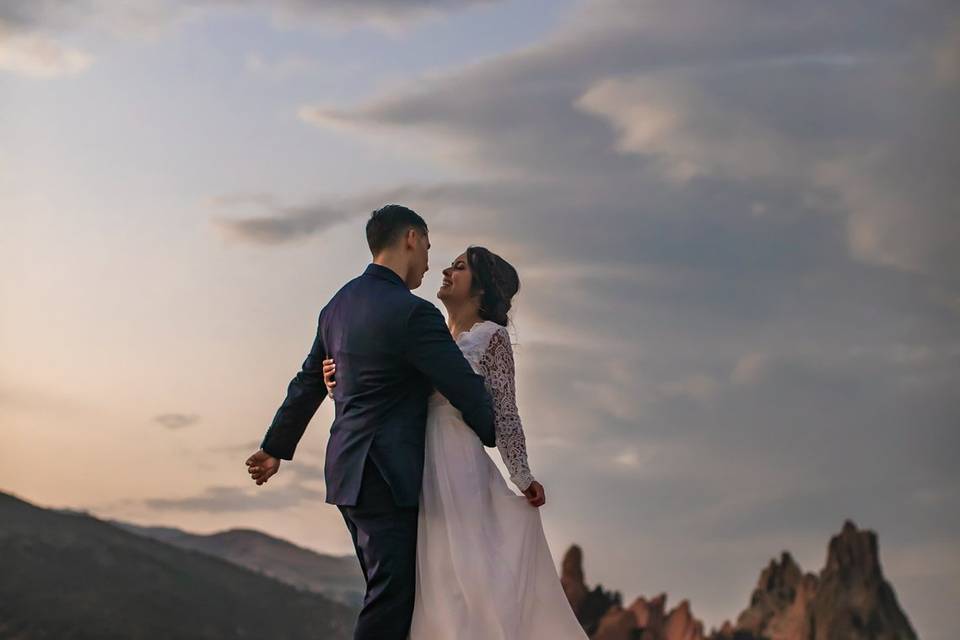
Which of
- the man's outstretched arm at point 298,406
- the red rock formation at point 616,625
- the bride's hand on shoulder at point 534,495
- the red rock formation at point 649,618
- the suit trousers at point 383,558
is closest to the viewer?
the suit trousers at point 383,558

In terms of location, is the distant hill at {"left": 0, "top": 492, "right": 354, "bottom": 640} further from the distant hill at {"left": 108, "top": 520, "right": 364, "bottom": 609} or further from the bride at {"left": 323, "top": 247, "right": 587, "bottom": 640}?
the bride at {"left": 323, "top": 247, "right": 587, "bottom": 640}

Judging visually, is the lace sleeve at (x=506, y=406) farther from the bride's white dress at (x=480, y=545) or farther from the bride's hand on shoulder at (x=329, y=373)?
the bride's hand on shoulder at (x=329, y=373)

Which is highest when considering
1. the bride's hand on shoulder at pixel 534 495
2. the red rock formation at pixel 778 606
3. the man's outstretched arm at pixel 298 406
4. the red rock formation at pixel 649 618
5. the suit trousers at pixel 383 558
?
the red rock formation at pixel 778 606

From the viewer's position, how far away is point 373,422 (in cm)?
431

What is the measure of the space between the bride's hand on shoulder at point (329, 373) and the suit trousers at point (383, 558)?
345 millimetres

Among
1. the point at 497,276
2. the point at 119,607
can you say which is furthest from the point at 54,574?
the point at 497,276

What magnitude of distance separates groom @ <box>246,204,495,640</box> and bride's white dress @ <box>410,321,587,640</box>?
5 centimetres

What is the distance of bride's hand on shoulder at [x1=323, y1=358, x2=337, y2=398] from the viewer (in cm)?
450

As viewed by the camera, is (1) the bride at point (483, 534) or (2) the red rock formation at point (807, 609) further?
(2) the red rock formation at point (807, 609)

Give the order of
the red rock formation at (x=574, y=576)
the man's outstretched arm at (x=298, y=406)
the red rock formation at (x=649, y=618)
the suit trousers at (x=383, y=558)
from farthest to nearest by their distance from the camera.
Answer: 1. the red rock formation at (x=649, y=618)
2. the red rock formation at (x=574, y=576)
3. the man's outstretched arm at (x=298, y=406)
4. the suit trousers at (x=383, y=558)

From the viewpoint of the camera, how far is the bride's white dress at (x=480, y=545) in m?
4.29

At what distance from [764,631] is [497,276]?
3424cm

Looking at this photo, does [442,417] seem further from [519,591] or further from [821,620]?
[821,620]

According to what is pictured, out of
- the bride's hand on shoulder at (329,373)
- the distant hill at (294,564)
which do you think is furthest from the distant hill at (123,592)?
the bride's hand on shoulder at (329,373)
